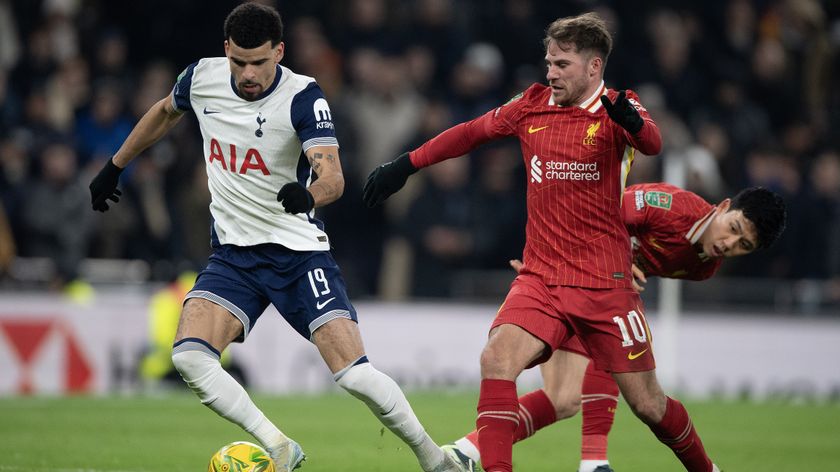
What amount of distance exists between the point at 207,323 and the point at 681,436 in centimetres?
269

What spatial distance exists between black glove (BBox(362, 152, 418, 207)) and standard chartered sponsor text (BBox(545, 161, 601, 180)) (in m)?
0.76

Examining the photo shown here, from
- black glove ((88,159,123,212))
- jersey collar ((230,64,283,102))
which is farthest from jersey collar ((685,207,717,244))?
black glove ((88,159,123,212))

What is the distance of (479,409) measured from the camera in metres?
7.08

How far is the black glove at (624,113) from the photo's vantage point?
677 centimetres

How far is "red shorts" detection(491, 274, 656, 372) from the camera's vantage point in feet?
23.7

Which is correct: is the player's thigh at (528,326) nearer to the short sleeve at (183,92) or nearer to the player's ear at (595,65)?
the player's ear at (595,65)

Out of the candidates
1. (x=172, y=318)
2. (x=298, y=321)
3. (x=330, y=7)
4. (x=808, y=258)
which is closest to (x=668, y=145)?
(x=808, y=258)

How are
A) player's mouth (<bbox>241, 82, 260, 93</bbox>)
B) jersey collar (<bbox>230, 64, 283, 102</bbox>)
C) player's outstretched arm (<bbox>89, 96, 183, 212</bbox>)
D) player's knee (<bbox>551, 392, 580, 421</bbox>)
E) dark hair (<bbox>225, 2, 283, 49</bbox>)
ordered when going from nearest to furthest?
dark hair (<bbox>225, 2, 283, 49</bbox>) → player's mouth (<bbox>241, 82, 260, 93</bbox>) → jersey collar (<bbox>230, 64, 283, 102</bbox>) → player's outstretched arm (<bbox>89, 96, 183, 212</bbox>) → player's knee (<bbox>551, 392, 580, 421</bbox>)

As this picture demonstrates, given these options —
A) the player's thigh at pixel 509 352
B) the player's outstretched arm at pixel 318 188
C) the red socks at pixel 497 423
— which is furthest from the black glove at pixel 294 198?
the red socks at pixel 497 423

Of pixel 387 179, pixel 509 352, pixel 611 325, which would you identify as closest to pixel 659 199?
pixel 611 325

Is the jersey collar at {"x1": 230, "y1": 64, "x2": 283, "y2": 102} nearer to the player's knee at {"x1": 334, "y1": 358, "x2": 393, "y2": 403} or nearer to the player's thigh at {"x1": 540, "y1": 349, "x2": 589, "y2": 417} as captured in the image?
the player's knee at {"x1": 334, "y1": 358, "x2": 393, "y2": 403}

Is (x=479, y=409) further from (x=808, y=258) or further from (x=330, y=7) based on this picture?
(x=330, y=7)

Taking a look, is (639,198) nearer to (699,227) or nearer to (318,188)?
(699,227)

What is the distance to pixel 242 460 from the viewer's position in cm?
718
